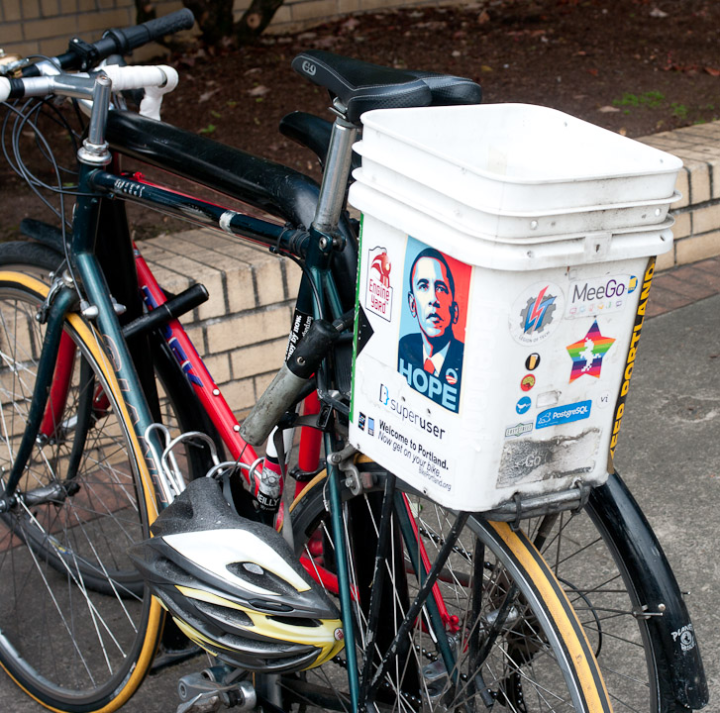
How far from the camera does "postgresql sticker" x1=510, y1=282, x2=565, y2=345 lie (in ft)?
4.26

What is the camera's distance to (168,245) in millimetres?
3746

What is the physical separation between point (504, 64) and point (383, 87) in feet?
16.2

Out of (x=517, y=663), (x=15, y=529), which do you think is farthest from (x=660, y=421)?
(x=15, y=529)

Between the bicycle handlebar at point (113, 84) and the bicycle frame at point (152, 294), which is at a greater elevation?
the bicycle handlebar at point (113, 84)

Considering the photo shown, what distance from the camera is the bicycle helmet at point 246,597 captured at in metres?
1.79

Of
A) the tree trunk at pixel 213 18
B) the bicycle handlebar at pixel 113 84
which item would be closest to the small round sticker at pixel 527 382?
the bicycle handlebar at pixel 113 84

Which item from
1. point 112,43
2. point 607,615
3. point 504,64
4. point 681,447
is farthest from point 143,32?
point 504,64

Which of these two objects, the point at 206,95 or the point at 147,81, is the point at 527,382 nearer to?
the point at 147,81

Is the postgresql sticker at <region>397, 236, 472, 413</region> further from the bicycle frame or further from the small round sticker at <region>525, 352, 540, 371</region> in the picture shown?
the bicycle frame

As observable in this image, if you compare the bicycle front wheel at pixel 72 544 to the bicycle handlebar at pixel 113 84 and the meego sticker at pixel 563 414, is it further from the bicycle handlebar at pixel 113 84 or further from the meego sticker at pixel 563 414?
the meego sticker at pixel 563 414

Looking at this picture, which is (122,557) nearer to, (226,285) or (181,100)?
(226,285)

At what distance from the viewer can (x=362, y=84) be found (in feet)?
5.35

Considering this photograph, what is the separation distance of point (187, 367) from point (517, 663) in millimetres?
969

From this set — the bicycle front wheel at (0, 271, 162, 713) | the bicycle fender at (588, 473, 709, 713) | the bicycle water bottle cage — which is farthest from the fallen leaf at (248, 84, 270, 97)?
the bicycle fender at (588, 473, 709, 713)
